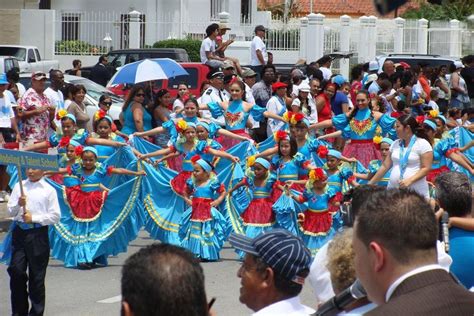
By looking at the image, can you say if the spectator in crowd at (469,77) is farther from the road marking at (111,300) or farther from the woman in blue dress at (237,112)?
the road marking at (111,300)

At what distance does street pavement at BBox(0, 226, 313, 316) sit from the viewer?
10.0 meters

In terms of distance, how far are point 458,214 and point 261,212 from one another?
630 cm

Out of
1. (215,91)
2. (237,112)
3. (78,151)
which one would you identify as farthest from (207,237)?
(215,91)

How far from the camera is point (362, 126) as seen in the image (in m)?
14.9

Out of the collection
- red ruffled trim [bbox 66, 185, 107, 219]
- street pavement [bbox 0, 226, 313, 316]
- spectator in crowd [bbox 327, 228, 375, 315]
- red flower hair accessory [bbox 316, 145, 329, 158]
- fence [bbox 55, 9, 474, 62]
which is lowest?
street pavement [bbox 0, 226, 313, 316]

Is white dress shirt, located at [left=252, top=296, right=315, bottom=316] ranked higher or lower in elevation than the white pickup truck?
lower

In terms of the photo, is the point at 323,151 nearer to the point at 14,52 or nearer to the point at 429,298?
the point at 429,298

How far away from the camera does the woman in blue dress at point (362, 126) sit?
14.8 meters

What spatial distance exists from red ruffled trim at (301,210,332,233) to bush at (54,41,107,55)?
82.9 feet

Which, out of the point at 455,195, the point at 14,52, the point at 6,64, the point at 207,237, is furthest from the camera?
the point at 14,52

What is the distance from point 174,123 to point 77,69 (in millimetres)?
12402

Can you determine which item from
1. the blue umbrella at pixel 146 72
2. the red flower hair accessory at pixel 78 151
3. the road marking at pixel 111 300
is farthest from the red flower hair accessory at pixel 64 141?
the blue umbrella at pixel 146 72

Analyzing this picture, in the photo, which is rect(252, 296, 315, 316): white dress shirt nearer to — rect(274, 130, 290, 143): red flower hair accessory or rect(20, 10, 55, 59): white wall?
rect(274, 130, 290, 143): red flower hair accessory

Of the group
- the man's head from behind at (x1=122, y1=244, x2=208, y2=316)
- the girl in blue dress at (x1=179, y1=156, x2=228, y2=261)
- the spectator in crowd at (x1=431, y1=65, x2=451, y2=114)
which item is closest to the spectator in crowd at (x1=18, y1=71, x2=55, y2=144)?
the girl in blue dress at (x1=179, y1=156, x2=228, y2=261)
